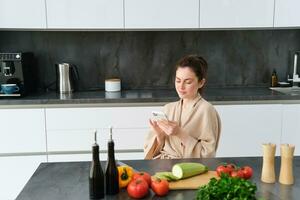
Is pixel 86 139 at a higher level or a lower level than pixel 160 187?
lower

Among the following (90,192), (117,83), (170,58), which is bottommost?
(90,192)

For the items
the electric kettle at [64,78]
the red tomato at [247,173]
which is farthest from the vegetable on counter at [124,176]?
the electric kettle at [64,78]

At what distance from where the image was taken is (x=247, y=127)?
118 inches

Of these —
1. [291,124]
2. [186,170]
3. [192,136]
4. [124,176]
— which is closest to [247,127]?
[291,124]

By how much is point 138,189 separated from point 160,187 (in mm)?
87

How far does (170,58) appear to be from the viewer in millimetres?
3551
